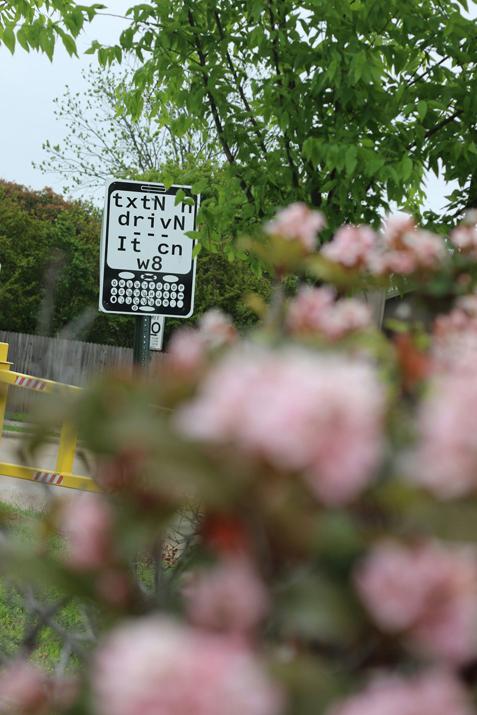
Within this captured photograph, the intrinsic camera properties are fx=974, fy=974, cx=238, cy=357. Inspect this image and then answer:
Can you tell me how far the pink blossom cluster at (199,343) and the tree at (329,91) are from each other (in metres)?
2.48

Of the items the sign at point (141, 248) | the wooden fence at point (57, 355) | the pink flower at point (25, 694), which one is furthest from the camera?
the wooden fence at point (57, 355)

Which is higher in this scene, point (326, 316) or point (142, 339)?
point (326, 316)

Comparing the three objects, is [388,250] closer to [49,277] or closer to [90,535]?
[90,535]

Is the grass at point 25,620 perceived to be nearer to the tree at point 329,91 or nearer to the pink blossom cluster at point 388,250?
the tree at point 329,91

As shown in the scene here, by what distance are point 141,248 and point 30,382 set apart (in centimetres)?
115

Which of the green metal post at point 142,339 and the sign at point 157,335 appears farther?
the sign at point 157,335

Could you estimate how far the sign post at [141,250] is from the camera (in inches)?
242

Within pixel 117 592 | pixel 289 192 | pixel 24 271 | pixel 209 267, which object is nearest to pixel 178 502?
pixel 117 592

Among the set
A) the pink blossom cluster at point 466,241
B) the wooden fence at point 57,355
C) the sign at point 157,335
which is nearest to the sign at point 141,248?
the sign at point 157,335

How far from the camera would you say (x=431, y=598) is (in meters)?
0.55

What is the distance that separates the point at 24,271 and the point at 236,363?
91.3 ft

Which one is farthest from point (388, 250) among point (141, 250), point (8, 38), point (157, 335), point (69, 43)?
point (157, 335)

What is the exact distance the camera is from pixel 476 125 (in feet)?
13.1

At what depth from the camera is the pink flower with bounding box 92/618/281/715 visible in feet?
1.53
